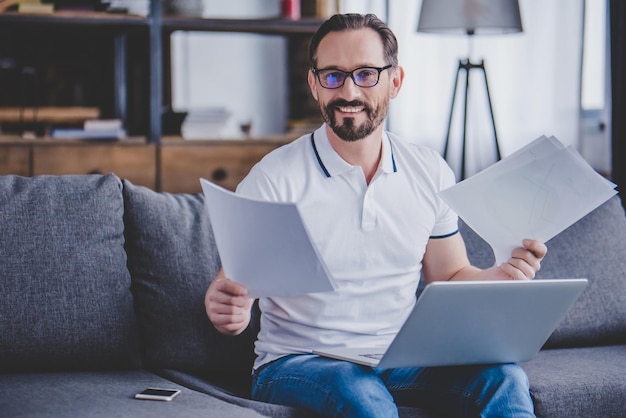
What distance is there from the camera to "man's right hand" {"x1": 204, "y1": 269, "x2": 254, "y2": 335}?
161cm

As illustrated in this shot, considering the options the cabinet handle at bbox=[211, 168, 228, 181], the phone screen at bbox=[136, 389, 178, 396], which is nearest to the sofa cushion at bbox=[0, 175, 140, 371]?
the phone screen at bbox=[136, 389, 178, 396]

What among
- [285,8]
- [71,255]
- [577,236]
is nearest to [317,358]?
[71,255]

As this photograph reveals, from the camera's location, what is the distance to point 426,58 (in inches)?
151

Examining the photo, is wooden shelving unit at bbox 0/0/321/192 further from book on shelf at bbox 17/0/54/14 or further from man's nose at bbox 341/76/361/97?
man's nose at bbox 341/76/361/97

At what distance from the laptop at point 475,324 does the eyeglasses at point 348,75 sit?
534 millimetres

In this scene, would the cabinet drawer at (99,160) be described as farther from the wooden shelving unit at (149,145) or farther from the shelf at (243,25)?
the shelf at (243,25)

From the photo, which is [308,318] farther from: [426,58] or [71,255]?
[426,58]

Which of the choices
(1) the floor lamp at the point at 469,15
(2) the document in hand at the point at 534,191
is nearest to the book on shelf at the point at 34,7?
(1) the floor lamp at the point at 469,15

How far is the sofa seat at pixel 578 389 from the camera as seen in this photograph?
1.88 meters

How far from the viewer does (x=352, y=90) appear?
6.11 ft

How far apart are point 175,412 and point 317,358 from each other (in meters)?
0.31

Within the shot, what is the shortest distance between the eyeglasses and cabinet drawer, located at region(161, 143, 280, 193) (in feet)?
5.14

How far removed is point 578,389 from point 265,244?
0.82 m

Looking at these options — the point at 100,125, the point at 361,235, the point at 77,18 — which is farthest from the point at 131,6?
the point at 361,235
